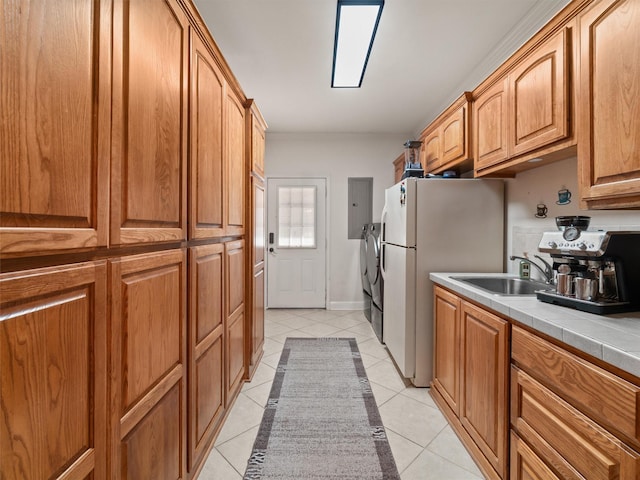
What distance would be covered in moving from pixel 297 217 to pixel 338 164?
987 mm

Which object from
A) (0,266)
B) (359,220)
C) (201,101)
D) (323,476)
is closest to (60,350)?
(0,266)

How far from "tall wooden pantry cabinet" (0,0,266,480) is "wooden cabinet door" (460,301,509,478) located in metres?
1.38

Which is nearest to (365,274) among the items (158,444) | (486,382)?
(486,382)

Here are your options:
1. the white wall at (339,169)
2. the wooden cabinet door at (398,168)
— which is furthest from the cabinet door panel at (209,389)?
the wooden cabinet door at (398,168)

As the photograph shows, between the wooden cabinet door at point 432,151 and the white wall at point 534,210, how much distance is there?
24.7 inches

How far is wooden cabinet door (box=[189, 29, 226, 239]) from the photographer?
4.53 ft

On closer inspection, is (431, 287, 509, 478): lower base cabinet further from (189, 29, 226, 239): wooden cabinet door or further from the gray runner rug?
(189, 29, 226, 239): wooden cabinet door

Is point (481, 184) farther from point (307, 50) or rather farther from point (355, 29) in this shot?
point (307, 50)

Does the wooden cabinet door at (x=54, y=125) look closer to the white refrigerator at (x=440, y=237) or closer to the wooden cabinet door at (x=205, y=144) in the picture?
the wooden cabinet door at (x=205, y=144)

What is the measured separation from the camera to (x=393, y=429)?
1886 millimetres

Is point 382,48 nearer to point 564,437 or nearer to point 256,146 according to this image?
point 256,146

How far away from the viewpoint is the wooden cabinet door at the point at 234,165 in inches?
75.2

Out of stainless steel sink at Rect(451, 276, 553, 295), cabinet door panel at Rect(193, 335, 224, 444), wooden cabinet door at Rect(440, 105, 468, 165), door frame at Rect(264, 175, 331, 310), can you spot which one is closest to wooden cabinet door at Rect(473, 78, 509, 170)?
wooden cabinet door at Rect(440, 105, 468, 165)

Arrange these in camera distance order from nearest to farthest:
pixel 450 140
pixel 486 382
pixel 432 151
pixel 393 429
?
pixel 486 382
pixel 393 429
pixel 450 140
pixel 432 151
